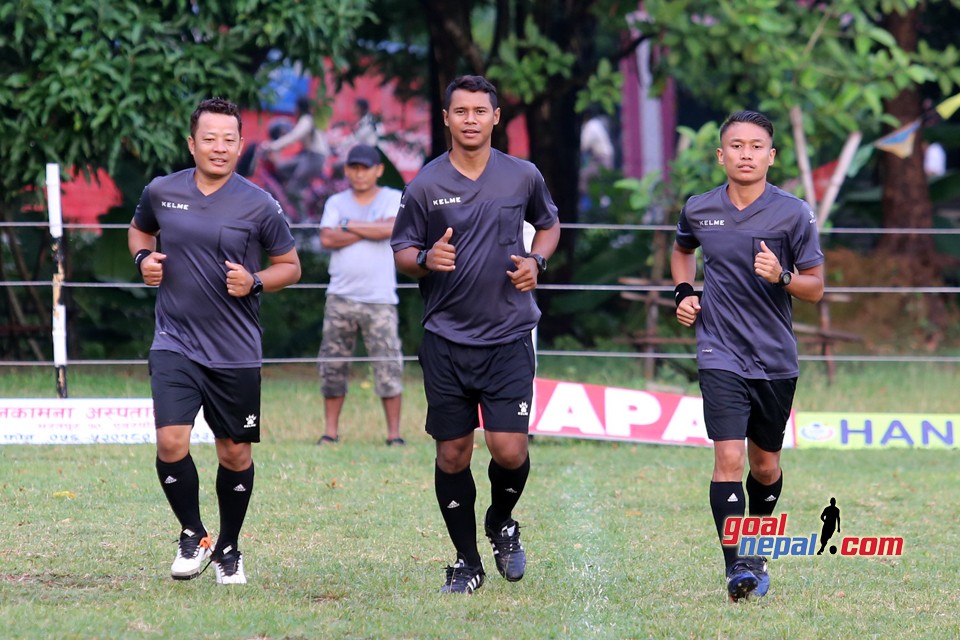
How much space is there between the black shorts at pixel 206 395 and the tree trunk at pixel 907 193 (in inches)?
434

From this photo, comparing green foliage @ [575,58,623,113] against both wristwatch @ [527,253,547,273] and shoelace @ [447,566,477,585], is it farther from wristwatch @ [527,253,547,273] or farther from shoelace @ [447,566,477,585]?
shoelace @ [447,566,477,585]

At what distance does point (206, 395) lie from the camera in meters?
6.10

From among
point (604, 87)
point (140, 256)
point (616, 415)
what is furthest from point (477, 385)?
point (604, 87)

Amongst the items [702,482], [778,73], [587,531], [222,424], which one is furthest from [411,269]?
[778,73]

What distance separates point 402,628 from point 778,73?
8.44 metres

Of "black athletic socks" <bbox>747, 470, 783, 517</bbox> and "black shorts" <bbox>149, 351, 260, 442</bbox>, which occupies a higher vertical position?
"black shorts" <bbox>149, 351, 260, 442</bbox>

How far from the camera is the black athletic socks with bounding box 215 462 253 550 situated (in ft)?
20.3

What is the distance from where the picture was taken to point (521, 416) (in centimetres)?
612

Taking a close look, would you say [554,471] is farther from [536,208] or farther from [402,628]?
[402,628]

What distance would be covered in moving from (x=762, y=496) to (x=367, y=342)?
469 cm

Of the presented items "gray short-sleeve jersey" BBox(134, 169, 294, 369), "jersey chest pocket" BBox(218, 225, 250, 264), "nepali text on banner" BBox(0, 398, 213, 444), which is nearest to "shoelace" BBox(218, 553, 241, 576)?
"gray short-sleeve jersey" BBox(134, 169, 294, 369)

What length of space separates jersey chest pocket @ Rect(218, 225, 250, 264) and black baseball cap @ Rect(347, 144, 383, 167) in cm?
424

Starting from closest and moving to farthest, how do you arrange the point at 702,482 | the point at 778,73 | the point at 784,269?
the point at 784,269 < the point at 702,482 < the point at 778,73

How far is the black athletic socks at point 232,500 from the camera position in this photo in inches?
244
